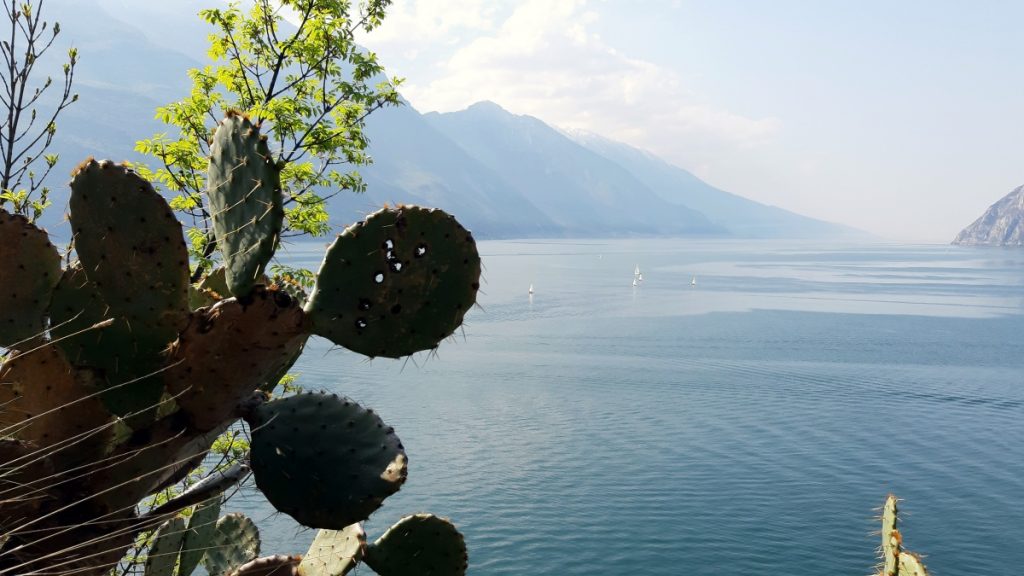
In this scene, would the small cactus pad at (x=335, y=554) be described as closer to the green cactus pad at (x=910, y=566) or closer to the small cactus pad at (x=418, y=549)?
the small cactus pad at (x=418, y=549)

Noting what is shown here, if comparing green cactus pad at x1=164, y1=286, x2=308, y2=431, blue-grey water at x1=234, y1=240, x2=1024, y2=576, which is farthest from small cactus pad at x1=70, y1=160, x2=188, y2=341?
blue-grey water at x1=234, y1=240, x2=1024, y2=576

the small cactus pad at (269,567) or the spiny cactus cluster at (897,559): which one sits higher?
the small cactus pad at (269,567)

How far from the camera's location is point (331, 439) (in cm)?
266

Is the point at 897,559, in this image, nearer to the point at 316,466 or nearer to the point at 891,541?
the point at 891,541

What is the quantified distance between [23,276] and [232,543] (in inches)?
73.3

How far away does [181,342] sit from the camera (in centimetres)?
231

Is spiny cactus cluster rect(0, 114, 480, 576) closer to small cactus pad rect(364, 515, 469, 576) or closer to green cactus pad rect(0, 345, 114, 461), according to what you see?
green cactus pad rect(0, 345, 114, 461)

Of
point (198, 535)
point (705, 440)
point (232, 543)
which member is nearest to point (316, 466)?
point (198, 535)

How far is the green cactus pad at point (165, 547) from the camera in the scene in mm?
3406

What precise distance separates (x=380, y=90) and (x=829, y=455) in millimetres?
25237

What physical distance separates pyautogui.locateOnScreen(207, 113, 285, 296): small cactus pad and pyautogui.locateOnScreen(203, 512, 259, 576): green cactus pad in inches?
79.7

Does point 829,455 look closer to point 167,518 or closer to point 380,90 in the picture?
point 380,90

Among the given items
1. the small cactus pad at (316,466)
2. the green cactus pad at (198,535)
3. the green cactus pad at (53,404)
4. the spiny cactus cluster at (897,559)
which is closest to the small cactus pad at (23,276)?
the green cactus pad at (53,404)

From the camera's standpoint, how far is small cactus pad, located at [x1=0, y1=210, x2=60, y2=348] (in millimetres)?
2553
